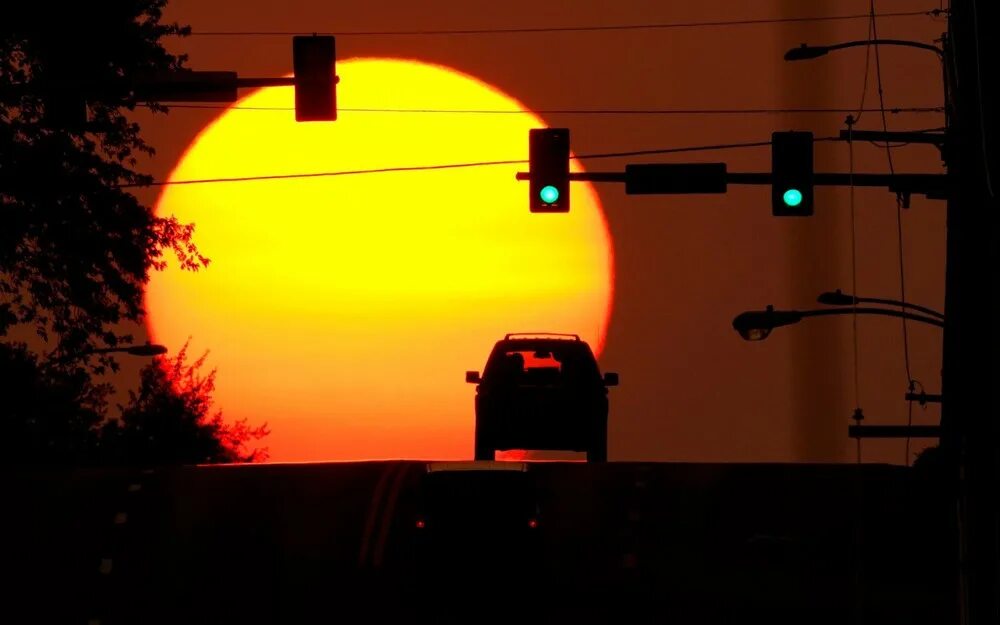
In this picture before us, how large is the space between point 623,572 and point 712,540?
112 inches

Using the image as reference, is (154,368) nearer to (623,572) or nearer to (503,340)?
(503,340)

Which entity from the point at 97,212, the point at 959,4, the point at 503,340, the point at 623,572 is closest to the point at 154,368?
the point at 97,212

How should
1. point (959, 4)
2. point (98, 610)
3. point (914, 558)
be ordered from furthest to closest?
point (914, 558) → point (98, 610) → point (959, 4)

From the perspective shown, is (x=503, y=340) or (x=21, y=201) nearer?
(x=503, y=340)

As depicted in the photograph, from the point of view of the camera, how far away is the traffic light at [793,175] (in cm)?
2267

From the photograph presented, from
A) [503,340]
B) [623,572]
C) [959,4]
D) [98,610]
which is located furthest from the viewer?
[503,340]

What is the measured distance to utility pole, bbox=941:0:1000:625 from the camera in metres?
11.9

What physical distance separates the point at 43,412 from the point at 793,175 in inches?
1283

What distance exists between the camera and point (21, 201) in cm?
3478

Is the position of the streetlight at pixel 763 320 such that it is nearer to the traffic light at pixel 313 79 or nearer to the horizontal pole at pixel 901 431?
the horizontal pole at pixel 901 431

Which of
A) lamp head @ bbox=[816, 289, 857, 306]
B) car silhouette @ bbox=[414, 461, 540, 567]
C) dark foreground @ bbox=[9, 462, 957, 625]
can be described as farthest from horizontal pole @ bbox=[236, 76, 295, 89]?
lamp head @ bbox=[816, 289, 857, 306]

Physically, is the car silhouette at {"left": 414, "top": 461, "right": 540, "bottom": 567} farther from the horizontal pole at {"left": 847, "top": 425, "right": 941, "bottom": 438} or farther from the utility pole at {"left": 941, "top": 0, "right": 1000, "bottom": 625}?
the horizontal pole at {"left": 847, "top": 425, "right": 941, "bottom": 438}

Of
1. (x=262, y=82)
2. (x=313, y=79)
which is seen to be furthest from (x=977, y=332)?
(x=262, y=82)

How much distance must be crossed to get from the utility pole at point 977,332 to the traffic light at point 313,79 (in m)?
7.17
